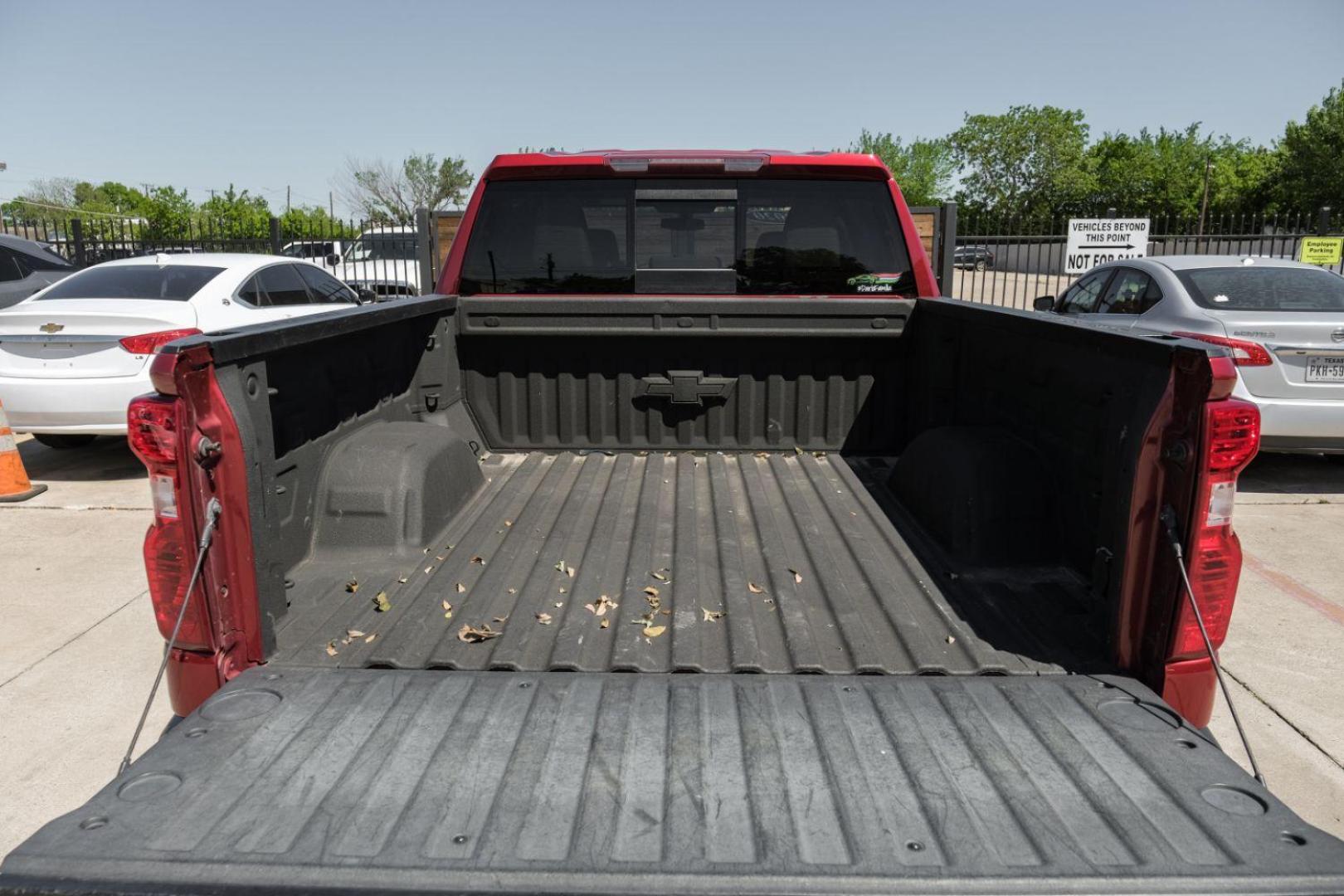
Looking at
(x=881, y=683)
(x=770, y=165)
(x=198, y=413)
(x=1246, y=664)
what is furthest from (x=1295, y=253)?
(x=198, y=413)

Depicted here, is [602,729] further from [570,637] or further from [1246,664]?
[1246,664]

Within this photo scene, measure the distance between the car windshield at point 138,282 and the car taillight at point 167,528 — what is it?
6454 millimetres

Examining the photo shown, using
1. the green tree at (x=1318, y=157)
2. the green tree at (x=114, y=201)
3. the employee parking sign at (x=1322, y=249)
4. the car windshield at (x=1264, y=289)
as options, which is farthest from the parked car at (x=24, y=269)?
the green tree at (x=1318, y=157)

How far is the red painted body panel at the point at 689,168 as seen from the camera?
4.28 meters

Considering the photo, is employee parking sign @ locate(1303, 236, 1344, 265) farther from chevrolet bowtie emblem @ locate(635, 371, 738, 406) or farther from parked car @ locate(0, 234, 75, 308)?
parked car @ locate(0, 234, 75, 308)

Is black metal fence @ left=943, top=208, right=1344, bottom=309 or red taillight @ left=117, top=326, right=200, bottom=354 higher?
black metal fence @ left=943, top=208, right=1344, bottom=309

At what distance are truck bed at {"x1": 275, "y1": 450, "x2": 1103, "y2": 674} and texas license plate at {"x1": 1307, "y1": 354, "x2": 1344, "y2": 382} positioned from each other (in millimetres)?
5073

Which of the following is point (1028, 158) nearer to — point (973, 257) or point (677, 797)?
point (973, 257)

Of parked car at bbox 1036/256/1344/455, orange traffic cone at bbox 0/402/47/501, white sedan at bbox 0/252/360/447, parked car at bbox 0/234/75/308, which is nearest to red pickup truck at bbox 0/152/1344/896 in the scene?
parked car at bbox 1036/256/1344/455

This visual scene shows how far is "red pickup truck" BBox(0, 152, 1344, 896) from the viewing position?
5.41ft

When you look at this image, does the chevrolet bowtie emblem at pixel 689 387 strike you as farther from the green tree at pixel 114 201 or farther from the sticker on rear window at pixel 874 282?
the green tree at pixel 114 201

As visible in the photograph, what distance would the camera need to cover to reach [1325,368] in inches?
275

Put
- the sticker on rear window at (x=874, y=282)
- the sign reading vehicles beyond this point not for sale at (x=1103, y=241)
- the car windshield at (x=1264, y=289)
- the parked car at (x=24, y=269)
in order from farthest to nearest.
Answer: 1. the sign reading vehicles beyond this point not for sale at (x=1103, y=241)
2. the parked car at (x=24, y=269)
3. the car windshield at (x=1264, y=289)
4. the sticker on rear window at (x=874, y=282)

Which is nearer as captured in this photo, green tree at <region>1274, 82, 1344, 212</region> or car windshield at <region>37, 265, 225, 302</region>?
car windshield at <region>37, 265, 225, 302</region>
